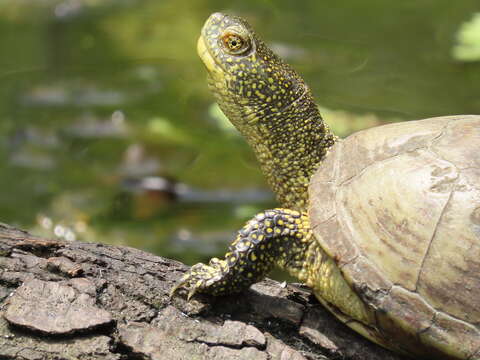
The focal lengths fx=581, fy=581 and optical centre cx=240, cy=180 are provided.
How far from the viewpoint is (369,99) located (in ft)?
18.5

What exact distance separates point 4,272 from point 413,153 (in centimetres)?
162

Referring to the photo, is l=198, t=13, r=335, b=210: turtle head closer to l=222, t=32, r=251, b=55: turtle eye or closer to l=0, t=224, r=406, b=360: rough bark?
l=222, t=32, r=251, b=55: turtle eye

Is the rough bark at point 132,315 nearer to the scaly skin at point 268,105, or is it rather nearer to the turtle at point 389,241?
the turtle at point 389,241

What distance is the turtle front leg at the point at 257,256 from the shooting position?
7.34 feet

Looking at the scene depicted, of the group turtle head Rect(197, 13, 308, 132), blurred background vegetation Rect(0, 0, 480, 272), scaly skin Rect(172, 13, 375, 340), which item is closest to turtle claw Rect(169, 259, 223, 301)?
scaly skin Rect(172, 13, 375, 340)

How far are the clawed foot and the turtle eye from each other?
3.47 ft

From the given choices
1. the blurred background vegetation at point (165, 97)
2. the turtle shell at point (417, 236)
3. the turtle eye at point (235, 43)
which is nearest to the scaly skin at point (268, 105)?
the turtle eye at point (235, 43)

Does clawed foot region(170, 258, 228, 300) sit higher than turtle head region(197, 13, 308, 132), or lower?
lower

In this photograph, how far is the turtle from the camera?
6.78 feet

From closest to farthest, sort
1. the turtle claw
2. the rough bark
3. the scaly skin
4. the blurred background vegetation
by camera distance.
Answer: the rough bark → the turtle claw → the scaly skin → the blurred background vegetation

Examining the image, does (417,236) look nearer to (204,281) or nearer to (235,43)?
(204,281)

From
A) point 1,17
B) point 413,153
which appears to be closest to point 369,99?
point 413,153

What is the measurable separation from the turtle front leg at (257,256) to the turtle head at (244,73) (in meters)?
0.61

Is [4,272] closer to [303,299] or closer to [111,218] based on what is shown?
[303,299]
